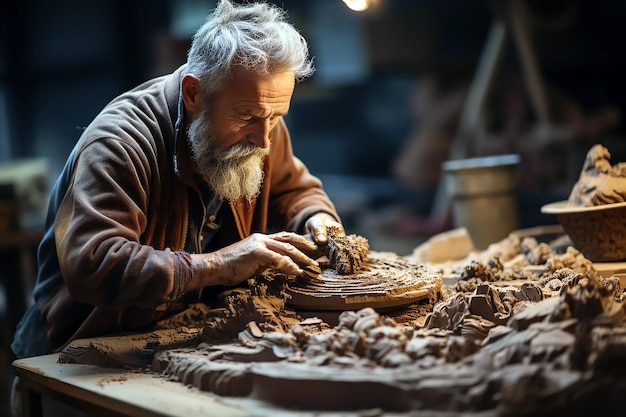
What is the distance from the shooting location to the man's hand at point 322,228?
11.5ft

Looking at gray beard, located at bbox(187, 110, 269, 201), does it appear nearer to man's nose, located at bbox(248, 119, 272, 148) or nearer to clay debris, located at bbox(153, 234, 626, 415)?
man's nose, located at bbox(248, 119, 272, 148)

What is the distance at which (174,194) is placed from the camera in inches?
135

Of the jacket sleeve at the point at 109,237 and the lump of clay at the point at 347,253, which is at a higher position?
the jacket sleeve at the point at 109,237

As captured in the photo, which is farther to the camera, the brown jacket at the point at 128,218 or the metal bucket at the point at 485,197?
the metal bucket at the point at 485,197

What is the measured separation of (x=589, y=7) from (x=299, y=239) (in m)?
5.32

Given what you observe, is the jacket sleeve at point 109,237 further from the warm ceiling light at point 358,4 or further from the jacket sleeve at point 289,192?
the warm ceiling light at point 358,4

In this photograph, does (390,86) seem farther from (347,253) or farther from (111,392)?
(111,392)

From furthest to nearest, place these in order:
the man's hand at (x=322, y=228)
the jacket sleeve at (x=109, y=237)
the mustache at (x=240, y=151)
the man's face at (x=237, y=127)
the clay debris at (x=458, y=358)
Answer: the man's hand at (x=322, y=228) < the mustache at (x=240, y=151) < the man's face at (x=237, y=127) < the jacket sleeve at (x=109, y=237) < the clay debris at (x=458, y=358)

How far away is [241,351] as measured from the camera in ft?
9.23

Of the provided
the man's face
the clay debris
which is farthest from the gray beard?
the clay debris

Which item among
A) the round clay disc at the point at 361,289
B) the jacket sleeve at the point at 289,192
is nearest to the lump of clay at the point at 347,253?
the round clay disc at the point at 361,289

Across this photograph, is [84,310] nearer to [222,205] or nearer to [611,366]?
[222,205]

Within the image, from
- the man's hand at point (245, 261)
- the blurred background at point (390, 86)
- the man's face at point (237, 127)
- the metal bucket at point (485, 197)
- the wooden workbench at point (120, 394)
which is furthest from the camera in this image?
the blurred background at point (390, 86)

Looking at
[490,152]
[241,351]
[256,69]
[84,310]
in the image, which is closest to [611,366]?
[241,351]
